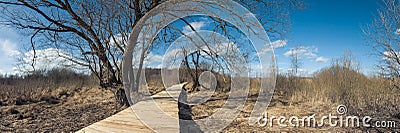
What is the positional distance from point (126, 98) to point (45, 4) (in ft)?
8.56

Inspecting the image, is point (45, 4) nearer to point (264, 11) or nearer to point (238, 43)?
point (238, 43)

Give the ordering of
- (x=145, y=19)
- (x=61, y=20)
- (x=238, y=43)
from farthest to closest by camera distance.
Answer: (x=61, y=20), (x=238, y=43), (x=145, y=19)

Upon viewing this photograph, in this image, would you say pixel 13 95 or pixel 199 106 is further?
pixel 13 95

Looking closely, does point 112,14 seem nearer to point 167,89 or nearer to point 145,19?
point 145,19

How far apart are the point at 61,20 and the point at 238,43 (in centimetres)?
370

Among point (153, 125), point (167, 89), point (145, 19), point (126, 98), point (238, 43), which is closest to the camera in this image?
point (153, 125)

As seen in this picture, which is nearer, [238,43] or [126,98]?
[238,43]

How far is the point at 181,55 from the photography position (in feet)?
13.7

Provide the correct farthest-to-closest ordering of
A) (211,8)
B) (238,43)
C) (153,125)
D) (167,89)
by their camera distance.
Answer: (167,89) < (238,43) < (211,8) < (153,125)

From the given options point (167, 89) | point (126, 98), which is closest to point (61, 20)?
point (126, 98)

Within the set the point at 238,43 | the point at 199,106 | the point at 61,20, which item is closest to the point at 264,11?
the point at 238,43

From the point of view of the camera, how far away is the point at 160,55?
4016 mm

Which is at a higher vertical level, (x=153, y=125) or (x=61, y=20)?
(x=61, y=20)

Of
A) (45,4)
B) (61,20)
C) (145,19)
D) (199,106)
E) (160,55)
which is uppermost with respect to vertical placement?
(45,4)
